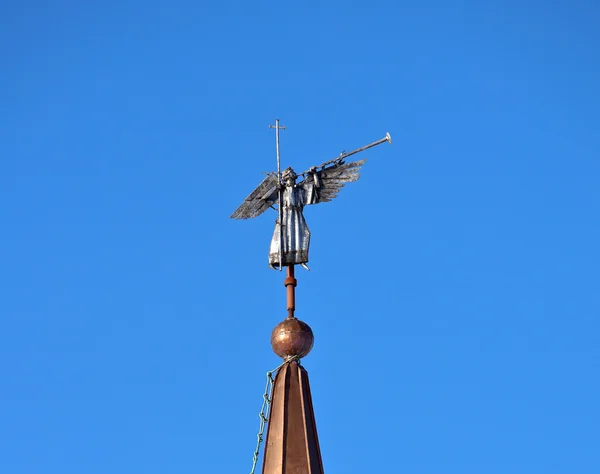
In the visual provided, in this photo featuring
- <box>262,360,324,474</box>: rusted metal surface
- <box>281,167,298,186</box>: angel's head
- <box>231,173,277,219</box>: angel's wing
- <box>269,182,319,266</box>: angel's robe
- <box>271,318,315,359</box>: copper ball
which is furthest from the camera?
<box>231,173,277,219</box>: angel's wing

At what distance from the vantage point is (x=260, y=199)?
17016 mm

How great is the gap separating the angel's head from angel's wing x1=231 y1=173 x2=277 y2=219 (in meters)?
0.17

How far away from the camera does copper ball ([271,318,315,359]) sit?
15.5m

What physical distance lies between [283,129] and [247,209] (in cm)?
151

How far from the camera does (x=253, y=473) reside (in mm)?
15188

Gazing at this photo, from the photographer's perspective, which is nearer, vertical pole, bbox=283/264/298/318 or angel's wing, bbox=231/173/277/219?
vertical pole, bbox=283/264/298/318

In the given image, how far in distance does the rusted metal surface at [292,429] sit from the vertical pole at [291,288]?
0.85 m

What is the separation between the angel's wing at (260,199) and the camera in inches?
668

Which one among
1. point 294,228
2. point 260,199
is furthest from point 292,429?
point 260,199

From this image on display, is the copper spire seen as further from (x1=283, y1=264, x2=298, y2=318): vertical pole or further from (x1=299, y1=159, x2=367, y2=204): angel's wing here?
(x1=299, y1=159, x2=367, y2=204): angel's wing

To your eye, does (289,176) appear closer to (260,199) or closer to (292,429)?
(260,199)

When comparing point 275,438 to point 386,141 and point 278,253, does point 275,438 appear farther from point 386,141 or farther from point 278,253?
point 386,141

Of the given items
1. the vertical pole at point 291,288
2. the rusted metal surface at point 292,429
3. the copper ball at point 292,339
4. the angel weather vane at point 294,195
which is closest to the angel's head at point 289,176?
the angel weather vane at point 294,195

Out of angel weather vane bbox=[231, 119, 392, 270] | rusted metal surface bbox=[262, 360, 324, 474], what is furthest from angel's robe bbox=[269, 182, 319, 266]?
rusted metal surface bbox=[262, 360, 324, 474]
